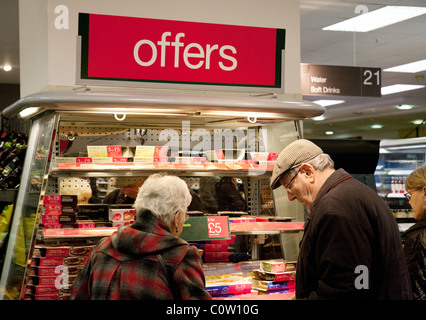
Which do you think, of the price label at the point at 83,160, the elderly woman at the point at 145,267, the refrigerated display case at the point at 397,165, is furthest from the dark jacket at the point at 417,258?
the refrigerated display case at the point at 397,165

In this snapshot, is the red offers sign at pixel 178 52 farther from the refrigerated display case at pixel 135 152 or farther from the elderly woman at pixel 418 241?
the elderly woman at pixel 418 241

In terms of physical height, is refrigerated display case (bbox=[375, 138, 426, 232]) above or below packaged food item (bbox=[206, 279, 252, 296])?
above

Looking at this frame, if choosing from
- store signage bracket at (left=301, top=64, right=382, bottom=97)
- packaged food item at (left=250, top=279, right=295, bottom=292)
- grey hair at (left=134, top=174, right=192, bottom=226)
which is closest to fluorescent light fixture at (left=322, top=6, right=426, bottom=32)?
store signage bracket at (left=301, top=64, right=382, bottom=97)

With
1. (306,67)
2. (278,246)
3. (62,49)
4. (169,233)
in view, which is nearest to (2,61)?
(306,67)

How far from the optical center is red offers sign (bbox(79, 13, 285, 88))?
10.2 ft

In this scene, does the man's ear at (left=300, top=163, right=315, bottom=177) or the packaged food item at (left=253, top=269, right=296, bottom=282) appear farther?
the packaged food item at (left=253, top=269, right=296, bottom=282)

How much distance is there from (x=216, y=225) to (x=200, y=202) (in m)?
0.59

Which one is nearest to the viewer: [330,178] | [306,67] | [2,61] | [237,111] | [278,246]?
[330,178]

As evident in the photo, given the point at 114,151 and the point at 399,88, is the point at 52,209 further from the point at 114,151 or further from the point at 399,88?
the point at 399,88

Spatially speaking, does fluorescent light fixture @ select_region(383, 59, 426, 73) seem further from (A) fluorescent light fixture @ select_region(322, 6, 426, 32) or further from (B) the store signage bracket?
(B) the store signage bracket

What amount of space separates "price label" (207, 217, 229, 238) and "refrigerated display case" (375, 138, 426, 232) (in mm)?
4254

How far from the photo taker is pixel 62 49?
362 centimetres

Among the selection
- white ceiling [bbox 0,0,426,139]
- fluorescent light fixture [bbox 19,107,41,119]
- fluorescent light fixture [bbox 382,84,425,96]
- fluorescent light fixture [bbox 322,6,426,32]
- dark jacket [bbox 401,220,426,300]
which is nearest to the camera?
dark jacket [bbox 401,220,426,300]
